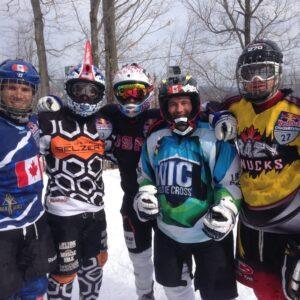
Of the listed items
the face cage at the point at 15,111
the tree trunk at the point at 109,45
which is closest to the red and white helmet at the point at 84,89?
the face cage at the point at 15,111

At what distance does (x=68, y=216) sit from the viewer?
3.29 m

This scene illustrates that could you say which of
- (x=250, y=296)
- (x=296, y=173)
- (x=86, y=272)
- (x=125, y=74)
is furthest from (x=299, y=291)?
(x=125, y=74)

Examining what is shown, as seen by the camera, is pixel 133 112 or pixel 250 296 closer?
pixel 133 112

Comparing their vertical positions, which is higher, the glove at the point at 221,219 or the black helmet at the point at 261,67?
the black helmet at the point at 261,67

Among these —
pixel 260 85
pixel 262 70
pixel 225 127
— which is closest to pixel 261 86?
pixel 260 85

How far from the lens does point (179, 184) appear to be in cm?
292

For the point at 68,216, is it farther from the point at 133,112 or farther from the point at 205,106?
the point at 205,106

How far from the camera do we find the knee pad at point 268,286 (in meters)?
2.80

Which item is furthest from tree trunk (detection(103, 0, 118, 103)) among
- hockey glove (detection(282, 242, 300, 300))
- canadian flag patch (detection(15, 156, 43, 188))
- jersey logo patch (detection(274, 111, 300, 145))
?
hockey glove (detection(282, 242, 300, 300))

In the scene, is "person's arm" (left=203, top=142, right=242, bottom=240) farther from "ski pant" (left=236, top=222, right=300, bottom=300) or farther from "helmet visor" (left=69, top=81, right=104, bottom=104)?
"helmet visor" (left=69, top=81, right=104, bottom=104)

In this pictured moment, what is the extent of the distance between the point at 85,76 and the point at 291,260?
7.28ft

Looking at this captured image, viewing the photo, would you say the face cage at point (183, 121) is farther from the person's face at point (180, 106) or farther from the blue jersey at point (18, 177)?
the blue jersey at point (18, 177)

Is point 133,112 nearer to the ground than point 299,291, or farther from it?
farther from it

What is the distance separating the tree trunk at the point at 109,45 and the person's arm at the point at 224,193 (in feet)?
23.7
